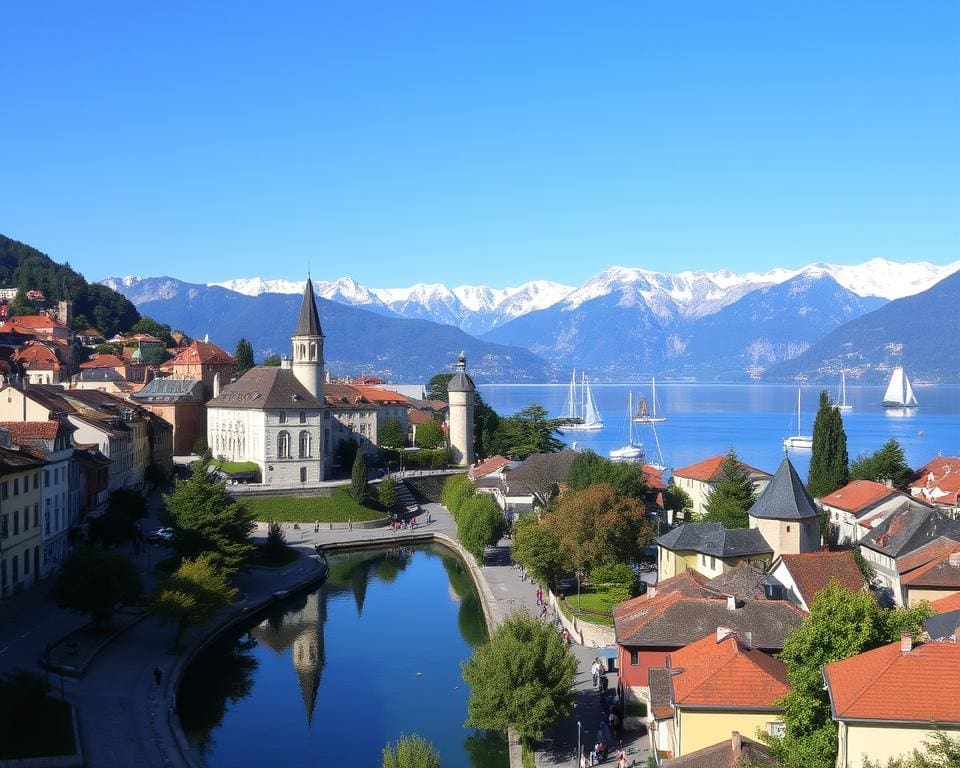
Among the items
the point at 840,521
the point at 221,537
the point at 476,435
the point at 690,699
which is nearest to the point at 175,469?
the point at 476,435

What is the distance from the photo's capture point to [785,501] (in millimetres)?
39281

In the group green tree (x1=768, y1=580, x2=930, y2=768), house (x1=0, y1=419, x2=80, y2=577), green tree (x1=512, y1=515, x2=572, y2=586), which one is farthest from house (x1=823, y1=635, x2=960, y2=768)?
house (x1=0, y1=419, x2=80, y2=577)

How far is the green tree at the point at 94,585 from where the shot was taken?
30.8 m

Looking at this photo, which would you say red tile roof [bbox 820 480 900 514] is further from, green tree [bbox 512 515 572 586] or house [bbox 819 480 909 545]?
green tree [bbox 512 515 572 586]

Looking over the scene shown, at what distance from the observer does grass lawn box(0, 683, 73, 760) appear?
22188mm

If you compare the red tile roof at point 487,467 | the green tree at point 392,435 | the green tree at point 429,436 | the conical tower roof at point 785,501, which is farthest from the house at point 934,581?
the green tree at point 429,436

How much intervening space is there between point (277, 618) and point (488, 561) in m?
13.2

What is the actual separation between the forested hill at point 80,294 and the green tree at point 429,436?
183ft

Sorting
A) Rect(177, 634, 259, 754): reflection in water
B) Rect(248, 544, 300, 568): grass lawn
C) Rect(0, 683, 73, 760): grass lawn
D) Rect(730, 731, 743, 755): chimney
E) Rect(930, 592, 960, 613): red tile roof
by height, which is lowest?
Rect(177, 634, 259, 754): reflection in water

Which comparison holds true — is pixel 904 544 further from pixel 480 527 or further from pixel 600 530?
pixel 480 527

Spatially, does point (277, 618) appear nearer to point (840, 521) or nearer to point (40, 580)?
point (40, 580)

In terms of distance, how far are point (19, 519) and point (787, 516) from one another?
26982 millimetres

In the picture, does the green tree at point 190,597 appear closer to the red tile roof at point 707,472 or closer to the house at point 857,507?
the house at point 857,507

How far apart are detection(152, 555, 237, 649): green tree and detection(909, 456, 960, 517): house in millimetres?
34442
